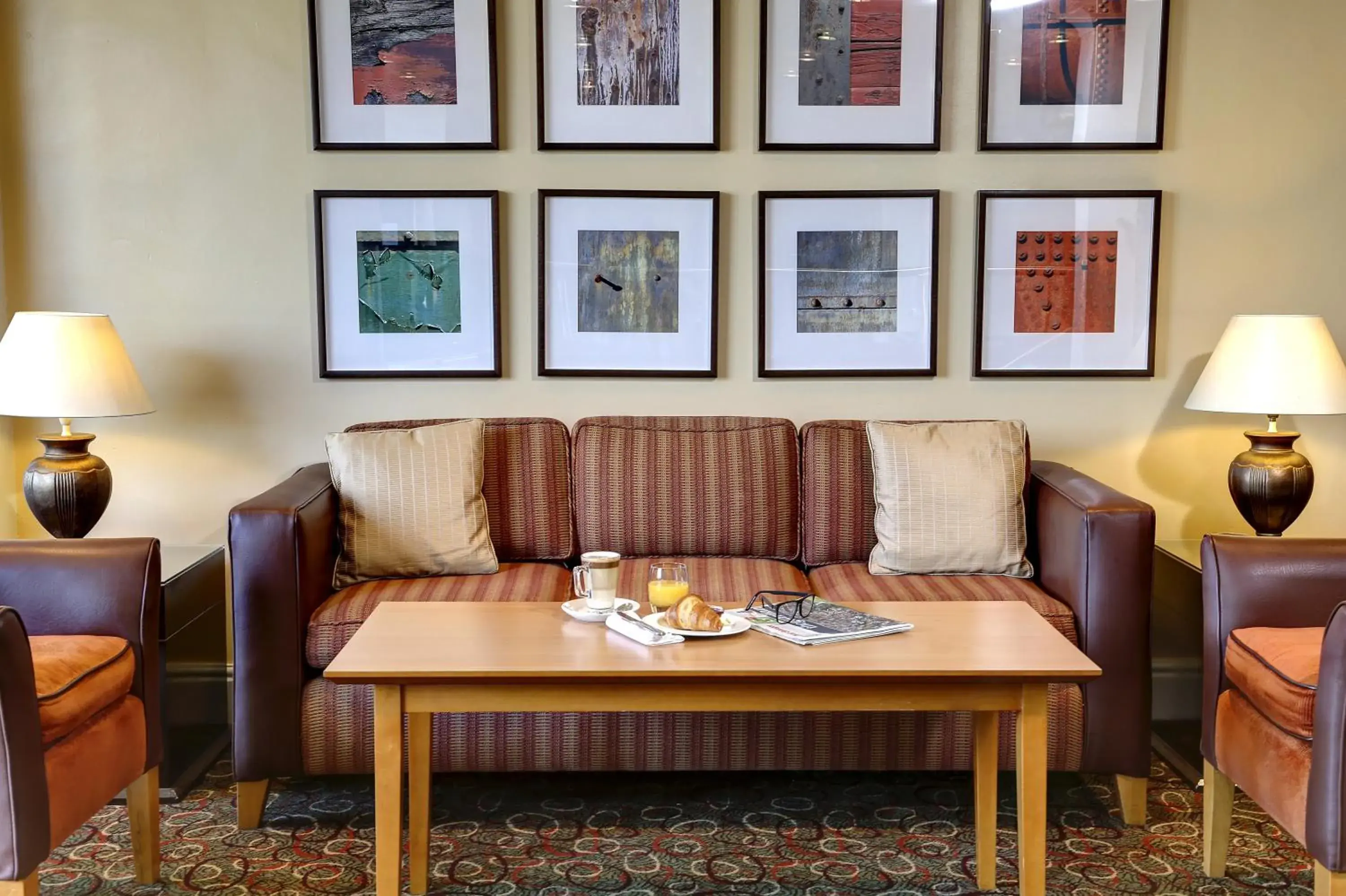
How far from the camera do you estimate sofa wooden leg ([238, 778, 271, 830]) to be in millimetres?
2684

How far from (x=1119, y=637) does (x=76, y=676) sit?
7.42ft

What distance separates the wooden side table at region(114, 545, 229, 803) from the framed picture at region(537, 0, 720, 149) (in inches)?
63.3

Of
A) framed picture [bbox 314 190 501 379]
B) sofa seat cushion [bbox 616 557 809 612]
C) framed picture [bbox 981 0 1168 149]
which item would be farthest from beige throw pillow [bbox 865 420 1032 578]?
framed picture [bbox 314 190 501 379]

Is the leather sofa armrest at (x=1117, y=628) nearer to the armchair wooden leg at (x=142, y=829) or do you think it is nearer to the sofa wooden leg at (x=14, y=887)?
the armchair wooden leg at (x=142, y=829)

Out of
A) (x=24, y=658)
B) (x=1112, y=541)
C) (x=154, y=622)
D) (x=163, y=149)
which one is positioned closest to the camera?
(x=24, y=658)

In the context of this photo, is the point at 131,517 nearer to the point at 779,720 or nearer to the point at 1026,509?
the point at 779,720

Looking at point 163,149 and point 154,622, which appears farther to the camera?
point 163,149

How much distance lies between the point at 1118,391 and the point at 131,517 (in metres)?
3.15

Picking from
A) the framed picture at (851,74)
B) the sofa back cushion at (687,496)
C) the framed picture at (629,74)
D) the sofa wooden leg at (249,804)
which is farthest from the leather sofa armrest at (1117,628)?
the sofa wooden leg at (249,804)

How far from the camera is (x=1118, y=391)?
3.64 m

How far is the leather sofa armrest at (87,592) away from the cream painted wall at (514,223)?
1.23 metres

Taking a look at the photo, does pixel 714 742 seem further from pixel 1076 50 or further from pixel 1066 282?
pixel 1076 50

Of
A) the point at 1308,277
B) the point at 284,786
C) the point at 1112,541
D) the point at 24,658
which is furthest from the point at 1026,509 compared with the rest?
the point at 24,658

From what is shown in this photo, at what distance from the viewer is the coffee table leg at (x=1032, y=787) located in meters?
2.07
